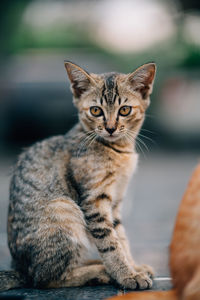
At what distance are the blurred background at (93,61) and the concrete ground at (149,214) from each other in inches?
12.9

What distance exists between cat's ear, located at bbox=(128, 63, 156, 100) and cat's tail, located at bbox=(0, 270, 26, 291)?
5.26 ft

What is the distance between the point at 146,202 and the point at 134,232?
133cm

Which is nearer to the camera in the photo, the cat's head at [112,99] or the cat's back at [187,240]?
the cat's back at [187,240]

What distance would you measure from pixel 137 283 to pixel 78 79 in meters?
1.55

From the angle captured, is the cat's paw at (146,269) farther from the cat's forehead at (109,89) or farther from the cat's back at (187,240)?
the cat's forehead at (109,89)

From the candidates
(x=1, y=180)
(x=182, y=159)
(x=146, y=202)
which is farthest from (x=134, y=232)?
(x=182, y=159)

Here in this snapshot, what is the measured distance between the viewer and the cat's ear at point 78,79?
11.1 feet

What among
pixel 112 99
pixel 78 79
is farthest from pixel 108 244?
pixel 78 79

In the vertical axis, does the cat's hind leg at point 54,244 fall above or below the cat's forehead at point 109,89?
below

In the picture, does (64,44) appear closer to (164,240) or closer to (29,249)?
(164,240)

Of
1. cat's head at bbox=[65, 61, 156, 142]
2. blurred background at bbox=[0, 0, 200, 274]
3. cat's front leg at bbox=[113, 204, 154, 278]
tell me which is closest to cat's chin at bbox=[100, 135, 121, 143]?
cat's head at bbox=[65, 61, 156, 142]

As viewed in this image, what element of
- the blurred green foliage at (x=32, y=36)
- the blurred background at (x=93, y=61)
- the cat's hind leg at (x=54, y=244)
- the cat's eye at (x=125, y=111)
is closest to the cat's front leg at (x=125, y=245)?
the cat's hind leg at (x=54, y=244)

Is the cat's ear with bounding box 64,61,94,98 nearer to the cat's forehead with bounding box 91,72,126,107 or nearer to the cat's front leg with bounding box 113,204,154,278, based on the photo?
the cat's forehead with bounding box 91,72,126,107

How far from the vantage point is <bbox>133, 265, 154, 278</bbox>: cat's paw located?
Answer: 3197 mm
